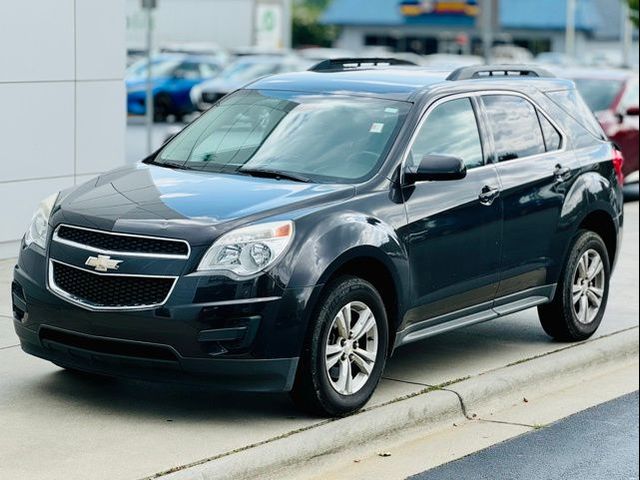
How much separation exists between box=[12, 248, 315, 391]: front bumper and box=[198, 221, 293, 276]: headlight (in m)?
0.09

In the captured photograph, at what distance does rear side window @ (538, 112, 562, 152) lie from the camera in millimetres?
9055

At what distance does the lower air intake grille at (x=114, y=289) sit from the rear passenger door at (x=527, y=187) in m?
2.47

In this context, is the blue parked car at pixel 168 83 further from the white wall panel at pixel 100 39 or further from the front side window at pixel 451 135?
the front side window at pixel 451 135

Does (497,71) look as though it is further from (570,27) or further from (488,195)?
(570,27)

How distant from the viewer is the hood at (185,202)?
22.4ft

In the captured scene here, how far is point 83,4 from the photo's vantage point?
1233 cm

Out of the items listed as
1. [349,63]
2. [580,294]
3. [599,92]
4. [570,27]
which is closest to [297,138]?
[349,63]

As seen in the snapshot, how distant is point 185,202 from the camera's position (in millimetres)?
7082

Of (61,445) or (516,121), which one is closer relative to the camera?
(61,445)

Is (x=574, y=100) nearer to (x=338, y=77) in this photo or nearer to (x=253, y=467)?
(x=338, y=77)

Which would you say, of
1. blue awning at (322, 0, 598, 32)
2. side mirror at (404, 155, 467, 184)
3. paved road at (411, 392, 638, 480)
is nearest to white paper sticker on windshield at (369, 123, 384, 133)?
side mirror at (404, 155, 467, 184)

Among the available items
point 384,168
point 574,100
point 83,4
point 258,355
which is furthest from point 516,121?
point 83,4

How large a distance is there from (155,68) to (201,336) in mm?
31424

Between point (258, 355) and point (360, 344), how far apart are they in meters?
0.77
